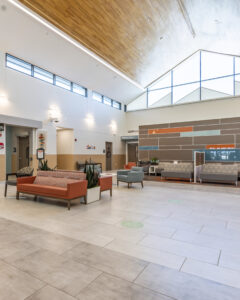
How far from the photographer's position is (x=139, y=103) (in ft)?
49.9

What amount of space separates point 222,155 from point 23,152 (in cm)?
1013

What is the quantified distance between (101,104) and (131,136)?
130 inches

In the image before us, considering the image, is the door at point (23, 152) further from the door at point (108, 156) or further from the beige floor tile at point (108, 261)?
the beige floor tile at point (108, 261)

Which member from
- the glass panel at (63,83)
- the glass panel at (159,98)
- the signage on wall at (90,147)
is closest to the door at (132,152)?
the glass panel at (159,98)

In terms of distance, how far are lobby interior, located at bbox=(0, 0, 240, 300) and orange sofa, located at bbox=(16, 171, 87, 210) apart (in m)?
0.03

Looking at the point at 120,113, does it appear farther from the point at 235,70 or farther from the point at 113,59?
the point at 235,70

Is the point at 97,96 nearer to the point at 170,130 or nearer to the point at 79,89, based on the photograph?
the point at 79,89

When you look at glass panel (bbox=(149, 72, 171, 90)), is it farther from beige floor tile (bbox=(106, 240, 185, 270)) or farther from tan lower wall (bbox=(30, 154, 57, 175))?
beige floor tile (bbox=(106, 240, 185, 270))

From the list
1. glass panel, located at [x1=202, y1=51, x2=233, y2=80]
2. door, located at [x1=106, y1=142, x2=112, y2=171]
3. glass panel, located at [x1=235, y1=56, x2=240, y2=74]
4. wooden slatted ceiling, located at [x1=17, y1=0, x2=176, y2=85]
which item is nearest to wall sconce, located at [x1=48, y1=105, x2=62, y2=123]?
wooden slatted ceiling, located at [x1=17, y1=0, x2=176, y2=85]

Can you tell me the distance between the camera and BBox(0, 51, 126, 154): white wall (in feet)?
27.2

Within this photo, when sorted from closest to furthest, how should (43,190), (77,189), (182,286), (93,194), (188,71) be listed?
(182,286), (77,189), (43,190), (93,194), (188,71)

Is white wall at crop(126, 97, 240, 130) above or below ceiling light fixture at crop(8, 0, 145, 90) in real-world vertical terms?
below

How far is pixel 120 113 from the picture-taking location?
599 inches

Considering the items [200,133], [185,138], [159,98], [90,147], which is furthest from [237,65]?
[90,147]
